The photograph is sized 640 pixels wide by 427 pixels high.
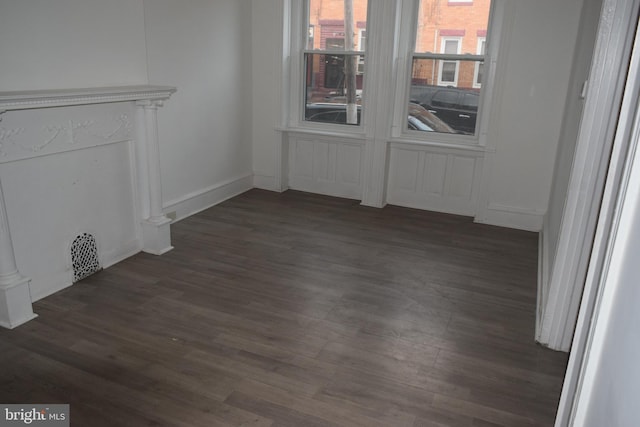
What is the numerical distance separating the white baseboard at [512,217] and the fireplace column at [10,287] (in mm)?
3870

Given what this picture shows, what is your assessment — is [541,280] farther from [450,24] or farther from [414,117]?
[450,24]

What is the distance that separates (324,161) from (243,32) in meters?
1.62

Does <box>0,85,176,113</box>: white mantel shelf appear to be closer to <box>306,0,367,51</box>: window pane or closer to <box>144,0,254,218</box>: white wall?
<box>144,0,254,218</box>: white wall

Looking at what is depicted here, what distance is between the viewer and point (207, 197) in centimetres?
490

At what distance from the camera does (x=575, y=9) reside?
4016 millimetres

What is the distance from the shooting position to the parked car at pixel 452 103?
4770 mm

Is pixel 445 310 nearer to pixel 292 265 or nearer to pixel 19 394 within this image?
pixel 292 265

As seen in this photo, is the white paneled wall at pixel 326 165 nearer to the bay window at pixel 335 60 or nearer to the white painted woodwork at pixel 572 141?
the bay window at pixel 335 60

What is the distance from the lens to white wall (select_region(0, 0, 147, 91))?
277 centimetres

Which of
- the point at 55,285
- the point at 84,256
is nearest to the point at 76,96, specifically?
the point at 84,256

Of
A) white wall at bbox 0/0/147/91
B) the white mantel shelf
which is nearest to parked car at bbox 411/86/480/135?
the white mantel shelf

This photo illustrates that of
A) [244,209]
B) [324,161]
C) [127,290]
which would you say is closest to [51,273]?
[127,290]

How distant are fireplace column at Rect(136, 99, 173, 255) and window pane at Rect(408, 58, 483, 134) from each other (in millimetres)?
2587

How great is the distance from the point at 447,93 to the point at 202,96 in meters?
2.42
